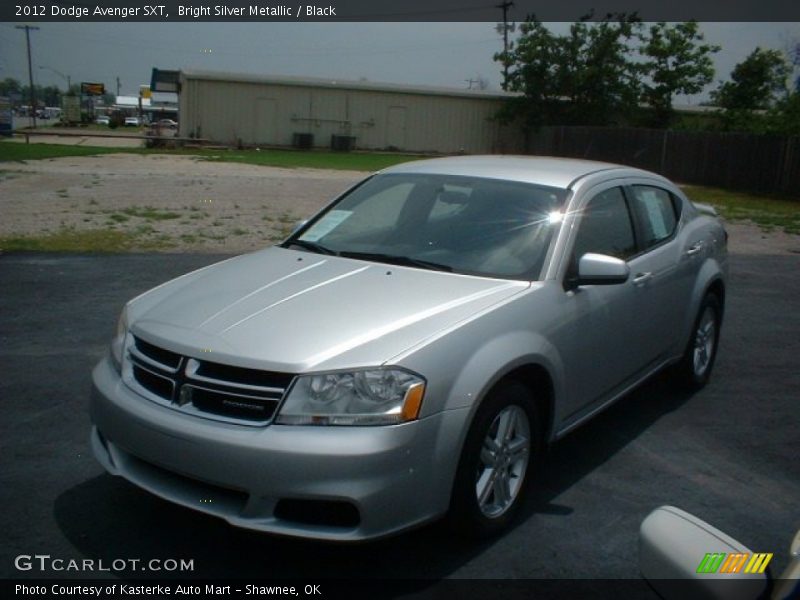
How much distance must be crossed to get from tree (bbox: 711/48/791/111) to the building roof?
10.9 m

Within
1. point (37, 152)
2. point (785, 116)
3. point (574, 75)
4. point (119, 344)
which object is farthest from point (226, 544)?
point (574, 75)

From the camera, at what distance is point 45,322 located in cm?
747

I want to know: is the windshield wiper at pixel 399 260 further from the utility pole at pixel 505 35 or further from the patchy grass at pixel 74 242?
the utility pole at pixel 505 35

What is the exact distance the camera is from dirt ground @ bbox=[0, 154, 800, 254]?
1297 cm

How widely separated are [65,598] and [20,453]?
1.56 meters

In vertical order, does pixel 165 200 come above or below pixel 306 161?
above

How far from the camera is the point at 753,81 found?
42625mm

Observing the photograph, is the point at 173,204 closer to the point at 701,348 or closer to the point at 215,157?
the point at 701,348

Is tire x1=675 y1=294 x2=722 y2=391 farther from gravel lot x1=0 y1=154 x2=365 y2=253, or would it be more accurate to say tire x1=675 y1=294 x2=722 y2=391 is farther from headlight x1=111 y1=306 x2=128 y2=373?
gravel lot x1=0 y1=154 x2=365 y2=253

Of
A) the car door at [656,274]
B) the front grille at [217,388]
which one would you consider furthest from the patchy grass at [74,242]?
the front grille at [217,388]

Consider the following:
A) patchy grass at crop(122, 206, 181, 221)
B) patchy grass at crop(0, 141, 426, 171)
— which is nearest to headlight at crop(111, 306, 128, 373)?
patchy grass at crop(122, 206, 181, 221)

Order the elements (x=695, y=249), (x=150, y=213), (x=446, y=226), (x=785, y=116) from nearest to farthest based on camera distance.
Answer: (x=446, y=226), (x=695, y=249), (x=150, y=213), (x=785, y=116)

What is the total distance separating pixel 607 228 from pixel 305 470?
2.58 metres

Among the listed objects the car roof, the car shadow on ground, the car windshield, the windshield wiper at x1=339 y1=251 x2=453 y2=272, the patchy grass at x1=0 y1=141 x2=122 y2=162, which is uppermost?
the car roof
